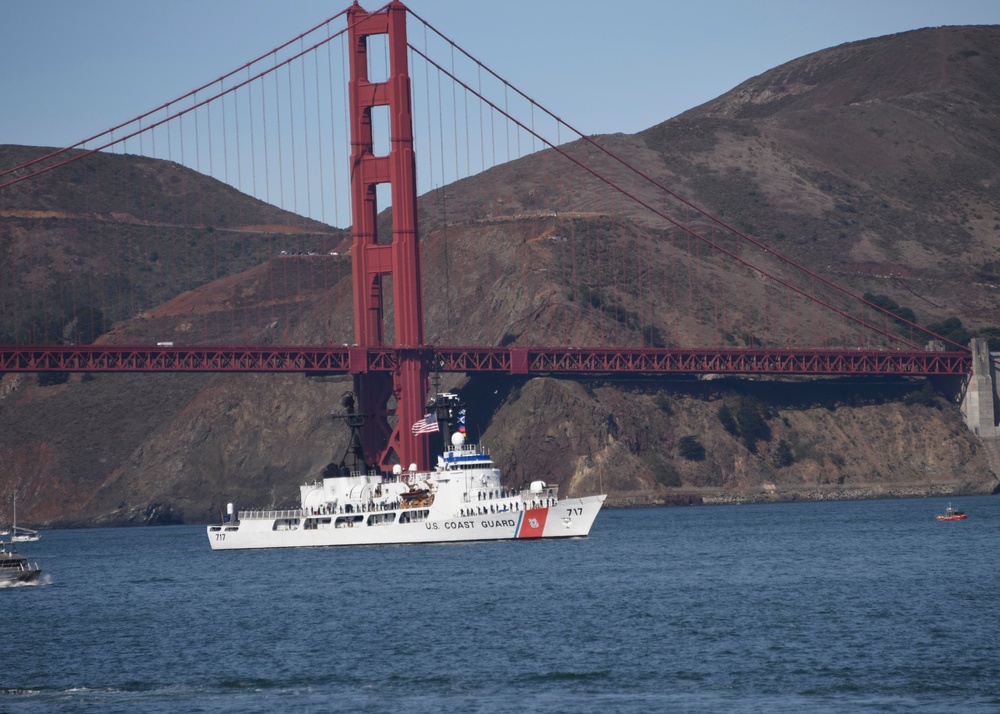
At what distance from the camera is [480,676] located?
1793 inches

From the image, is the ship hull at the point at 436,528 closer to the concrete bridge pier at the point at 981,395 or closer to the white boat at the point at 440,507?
the white boat at the point at 440,507

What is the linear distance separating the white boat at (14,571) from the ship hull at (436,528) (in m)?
18.7

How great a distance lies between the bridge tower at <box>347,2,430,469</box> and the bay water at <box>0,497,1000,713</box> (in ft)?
95.7

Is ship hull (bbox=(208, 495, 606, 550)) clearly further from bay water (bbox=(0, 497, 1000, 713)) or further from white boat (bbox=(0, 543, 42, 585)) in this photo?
white boat (bbox=(0, 543, 42, 585))

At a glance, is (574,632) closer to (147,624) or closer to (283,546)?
(147,624)

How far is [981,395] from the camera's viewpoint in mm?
147875

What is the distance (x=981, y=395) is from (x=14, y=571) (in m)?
96.8

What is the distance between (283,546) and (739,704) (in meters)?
56.1

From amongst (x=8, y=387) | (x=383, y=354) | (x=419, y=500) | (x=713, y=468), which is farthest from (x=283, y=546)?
(x=8, y=387)

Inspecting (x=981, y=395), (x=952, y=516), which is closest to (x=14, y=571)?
(x=952, y=516)

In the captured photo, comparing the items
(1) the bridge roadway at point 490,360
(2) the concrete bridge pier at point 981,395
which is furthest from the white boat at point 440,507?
(2) the concrete bridge pier at point 981,395

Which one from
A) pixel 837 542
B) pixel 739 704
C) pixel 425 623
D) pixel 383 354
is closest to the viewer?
pixel 739 704

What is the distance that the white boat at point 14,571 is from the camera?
246 ft

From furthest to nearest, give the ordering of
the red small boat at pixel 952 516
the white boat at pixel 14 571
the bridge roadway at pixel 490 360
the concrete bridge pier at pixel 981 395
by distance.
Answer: the concrete bridge pier at pixel 981 395 → the bridge roadway at pixel 490 360 → the red small boat at pixel 952 516 → the white boat at pixel 14 571
